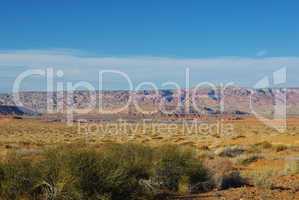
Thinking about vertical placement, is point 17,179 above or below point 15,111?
above

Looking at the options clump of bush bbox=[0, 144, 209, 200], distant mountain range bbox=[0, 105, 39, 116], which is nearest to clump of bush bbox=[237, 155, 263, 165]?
clump of bush bbox=[0, 144, 209, 200]

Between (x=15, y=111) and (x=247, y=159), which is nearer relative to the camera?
(x=247, y=159)

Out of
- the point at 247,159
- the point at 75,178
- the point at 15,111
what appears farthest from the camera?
the point at 15,111

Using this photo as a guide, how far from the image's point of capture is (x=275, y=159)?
2478 cm

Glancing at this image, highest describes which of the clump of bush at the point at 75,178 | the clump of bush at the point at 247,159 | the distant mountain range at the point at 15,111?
the clump of bush at the point at 75,178

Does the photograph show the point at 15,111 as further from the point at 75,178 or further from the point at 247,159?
the point at 75,178

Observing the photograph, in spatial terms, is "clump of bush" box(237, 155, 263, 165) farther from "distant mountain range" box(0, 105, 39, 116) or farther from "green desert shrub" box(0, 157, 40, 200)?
"distant mountain range" box(0, 105, 39, 116)

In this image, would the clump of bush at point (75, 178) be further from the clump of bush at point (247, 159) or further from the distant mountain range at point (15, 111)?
the distant mountain range at point (15, 111)

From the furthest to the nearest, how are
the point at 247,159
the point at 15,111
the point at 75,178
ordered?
1. the point at 15,111
2. the point at 247,159
3. the point at 75,178

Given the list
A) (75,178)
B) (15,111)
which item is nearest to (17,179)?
(75,178)

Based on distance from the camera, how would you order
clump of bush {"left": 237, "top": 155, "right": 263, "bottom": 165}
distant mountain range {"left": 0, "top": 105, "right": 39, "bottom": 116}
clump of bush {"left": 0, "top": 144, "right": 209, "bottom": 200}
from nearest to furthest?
1. clump of bush {"left": 0, "top": 144, "right": 209, "bottom": 200}
2. clump of bush {"left": 237, "top": 155, "right": 263, "bottom": 165}
3. distant mountain range {"left": 0, "top": 105, "right": 39, "bottom": 116}

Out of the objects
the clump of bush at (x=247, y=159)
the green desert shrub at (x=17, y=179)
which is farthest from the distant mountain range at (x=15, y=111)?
the green desert shrub at (x=17, y=179)

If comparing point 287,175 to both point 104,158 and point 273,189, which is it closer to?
point 273,189

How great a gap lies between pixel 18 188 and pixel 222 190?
572 centimetres
